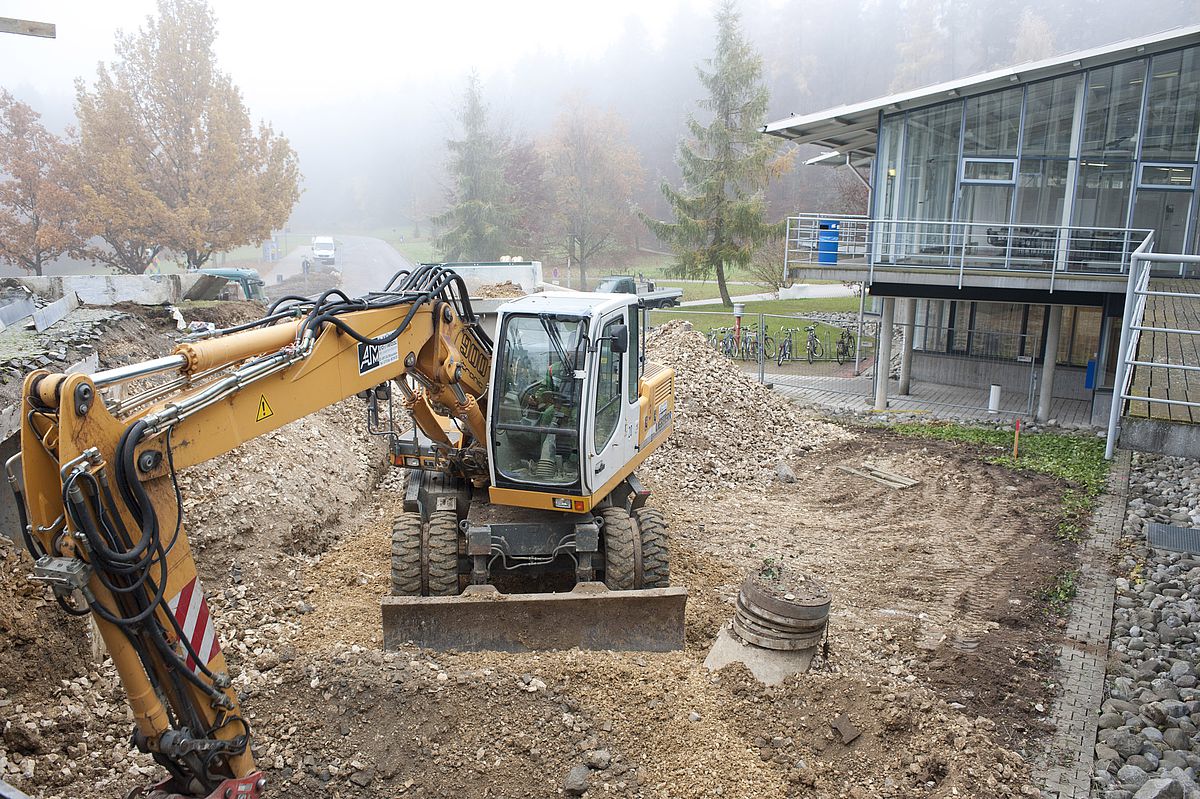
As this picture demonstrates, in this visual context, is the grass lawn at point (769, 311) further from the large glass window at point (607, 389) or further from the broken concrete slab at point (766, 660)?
the broken concrete slab at point (766, 660)

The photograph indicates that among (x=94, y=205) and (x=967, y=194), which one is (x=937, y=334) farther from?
(x=94, y=205)

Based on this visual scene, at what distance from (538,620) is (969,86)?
1401cm

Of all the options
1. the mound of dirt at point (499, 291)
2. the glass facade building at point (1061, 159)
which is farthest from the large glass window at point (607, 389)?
the glass facade building at point (1061, 159)

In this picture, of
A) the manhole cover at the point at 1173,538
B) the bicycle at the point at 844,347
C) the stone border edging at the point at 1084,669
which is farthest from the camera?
the bicycle at the point at 844,347

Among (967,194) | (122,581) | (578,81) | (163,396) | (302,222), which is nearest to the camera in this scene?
(122,581)

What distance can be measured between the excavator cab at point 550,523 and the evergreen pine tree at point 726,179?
26666mm

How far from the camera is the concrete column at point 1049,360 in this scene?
1603 cm

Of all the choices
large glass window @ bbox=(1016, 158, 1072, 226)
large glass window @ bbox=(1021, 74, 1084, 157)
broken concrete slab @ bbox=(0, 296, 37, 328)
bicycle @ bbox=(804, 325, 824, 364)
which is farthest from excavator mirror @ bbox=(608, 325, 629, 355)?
bicycle @ bbox=(804, 325, 824, 364)

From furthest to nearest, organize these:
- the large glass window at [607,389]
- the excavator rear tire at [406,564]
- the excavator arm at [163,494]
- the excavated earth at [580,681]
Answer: the excavator rear tire at [406,564]
the large glass window at [607,389]
the excavated earth at [580,681]
the excavator arm at [163,494]

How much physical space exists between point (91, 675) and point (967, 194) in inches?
667

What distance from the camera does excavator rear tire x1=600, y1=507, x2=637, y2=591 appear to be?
7.73m

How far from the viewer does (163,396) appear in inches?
187

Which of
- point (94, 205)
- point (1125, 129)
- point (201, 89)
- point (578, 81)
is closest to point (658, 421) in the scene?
point (1125, 129)

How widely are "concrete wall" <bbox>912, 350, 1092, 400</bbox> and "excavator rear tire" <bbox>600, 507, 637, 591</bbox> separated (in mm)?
13954
